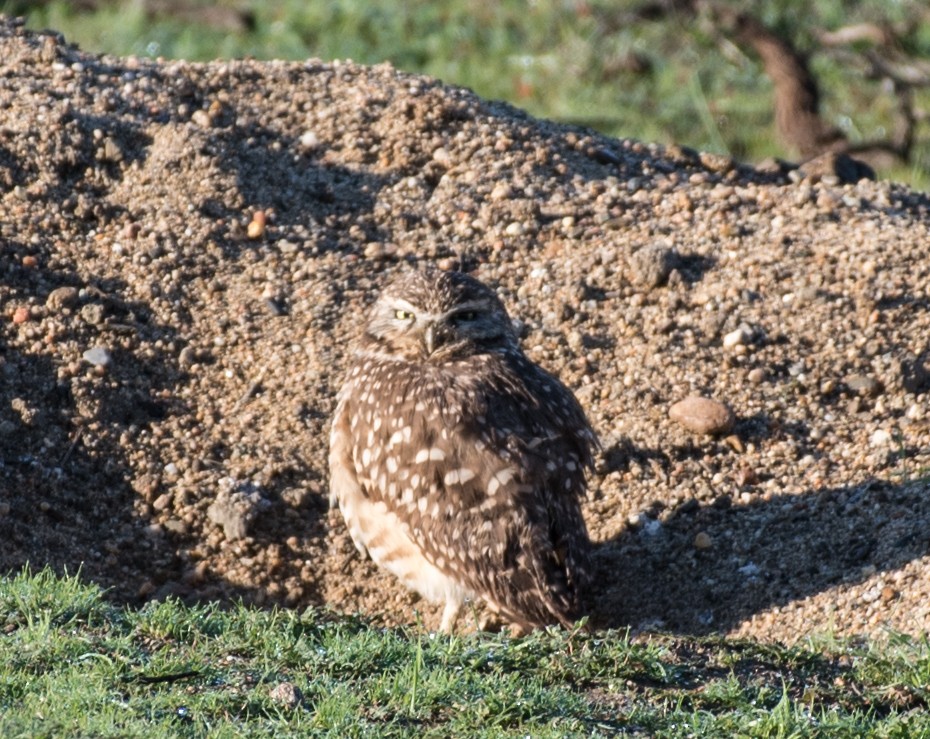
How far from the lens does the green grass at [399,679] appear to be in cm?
426

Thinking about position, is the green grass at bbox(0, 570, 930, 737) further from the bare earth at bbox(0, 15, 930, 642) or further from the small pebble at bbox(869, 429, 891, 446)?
the small pebble at bbox(869, 429, 891, 446)

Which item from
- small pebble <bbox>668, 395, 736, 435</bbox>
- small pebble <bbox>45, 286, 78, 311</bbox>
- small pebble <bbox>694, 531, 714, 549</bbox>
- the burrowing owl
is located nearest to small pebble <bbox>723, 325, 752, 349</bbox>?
small pebble <bbox>668, 395, 736, 435</bbox>

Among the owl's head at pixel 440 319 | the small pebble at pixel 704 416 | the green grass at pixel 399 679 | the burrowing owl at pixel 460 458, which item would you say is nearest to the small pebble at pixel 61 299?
the burrowing owl at pixel 460 458

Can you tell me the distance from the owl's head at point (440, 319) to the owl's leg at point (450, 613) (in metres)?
0.93

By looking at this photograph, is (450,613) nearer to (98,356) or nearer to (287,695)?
(287,695)

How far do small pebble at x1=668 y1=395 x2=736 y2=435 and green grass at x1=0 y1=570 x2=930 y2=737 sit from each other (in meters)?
1.47

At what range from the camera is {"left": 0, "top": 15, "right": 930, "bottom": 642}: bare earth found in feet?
19.9

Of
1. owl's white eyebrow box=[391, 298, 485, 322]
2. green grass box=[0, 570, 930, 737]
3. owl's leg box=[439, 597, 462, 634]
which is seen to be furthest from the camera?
owl's white eyebrow box=[391, 298, 485, 322]

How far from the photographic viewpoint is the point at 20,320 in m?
6.80

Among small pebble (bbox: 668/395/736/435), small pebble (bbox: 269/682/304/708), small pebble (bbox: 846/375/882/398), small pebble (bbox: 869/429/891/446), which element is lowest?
small pebble (bbox: 869/429/891/446)

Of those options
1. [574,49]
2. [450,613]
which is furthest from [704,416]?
[574,49]

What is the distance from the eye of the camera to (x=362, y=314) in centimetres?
706

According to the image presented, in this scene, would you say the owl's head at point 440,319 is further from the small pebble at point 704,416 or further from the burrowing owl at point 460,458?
the small pebble at point 704,416

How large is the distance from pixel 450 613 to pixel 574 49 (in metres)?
8.11
